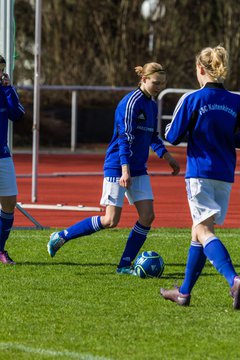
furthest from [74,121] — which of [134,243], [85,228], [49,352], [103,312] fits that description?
[49,352]

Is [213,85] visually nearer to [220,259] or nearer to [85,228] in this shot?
[220,259]

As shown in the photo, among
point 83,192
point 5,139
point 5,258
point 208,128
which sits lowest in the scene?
point 83,192

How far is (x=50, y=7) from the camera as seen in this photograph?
3431 cm

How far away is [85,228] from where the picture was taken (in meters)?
10.8

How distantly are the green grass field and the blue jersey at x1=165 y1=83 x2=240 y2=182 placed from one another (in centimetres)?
106

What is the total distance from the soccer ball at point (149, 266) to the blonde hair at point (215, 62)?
229 cm

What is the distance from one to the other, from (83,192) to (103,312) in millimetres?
10663

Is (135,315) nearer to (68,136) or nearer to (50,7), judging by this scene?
(68,136)

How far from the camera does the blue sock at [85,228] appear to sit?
1073 centimetres

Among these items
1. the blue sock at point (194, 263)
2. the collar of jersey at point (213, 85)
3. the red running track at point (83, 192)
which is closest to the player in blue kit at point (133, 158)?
the blue sock at point (194, 263)

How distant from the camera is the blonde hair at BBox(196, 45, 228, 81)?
Result: 8523mm

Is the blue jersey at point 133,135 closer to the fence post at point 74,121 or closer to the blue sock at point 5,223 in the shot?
the blue sock at point 5,223

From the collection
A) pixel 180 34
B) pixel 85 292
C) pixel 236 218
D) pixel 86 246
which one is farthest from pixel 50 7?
pixel 85 292

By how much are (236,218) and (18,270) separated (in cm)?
571
